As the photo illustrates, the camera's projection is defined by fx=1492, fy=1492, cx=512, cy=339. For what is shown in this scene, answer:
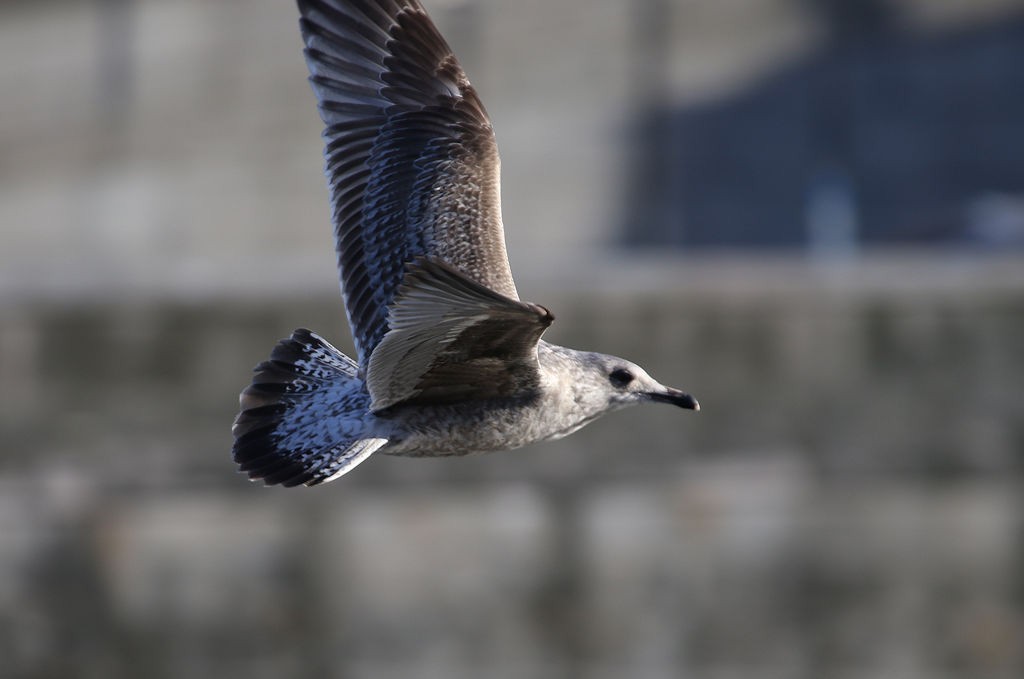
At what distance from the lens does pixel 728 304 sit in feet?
24.6

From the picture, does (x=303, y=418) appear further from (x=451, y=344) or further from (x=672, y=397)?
(x=672, y=397)

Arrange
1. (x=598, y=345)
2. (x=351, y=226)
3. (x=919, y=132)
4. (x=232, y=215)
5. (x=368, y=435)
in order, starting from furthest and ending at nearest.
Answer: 1. (x=232, y=215)
2. (x=919, y=132)
3. (x=598, y=345)
4. (x=351, y=226)
5. (x=368, y=435)

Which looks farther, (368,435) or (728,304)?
(728,304)

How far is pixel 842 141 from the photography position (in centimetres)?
1549

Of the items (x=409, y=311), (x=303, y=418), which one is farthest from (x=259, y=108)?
(x=409, y=311)

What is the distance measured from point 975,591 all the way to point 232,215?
11229mm

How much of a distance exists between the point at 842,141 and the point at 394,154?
11610 millimetres

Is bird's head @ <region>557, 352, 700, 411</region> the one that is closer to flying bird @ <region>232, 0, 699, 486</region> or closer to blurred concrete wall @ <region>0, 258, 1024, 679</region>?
flying bird @ <region>232, 0, 699, 486</region>

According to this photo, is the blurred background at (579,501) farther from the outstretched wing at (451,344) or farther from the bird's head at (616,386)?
the outstretched wing at (451,344)

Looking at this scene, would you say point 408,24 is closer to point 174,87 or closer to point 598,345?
point 598,345

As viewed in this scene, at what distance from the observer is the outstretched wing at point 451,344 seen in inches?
129

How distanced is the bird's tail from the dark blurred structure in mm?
10844

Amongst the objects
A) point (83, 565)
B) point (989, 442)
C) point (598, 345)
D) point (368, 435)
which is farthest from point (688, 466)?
point (368, 435)

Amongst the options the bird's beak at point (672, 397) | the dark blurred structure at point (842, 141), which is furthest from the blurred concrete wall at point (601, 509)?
the dark blurred structure at point (842, 141)
